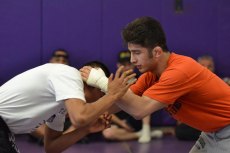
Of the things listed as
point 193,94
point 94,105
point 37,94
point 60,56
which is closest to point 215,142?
point 193,94

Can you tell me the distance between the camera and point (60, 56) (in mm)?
6598

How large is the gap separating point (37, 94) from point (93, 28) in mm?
4500

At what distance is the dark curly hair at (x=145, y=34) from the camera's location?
269 centimetres

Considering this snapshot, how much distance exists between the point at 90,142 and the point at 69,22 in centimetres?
216

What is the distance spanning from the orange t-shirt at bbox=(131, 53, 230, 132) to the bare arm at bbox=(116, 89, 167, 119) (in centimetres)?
4

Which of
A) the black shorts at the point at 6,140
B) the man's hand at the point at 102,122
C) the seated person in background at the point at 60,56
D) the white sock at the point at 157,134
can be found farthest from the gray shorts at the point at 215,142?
the seated person in background at the point at 60,56

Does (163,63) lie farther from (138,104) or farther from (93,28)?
(93,28)

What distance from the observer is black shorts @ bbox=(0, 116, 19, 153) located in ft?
8.36

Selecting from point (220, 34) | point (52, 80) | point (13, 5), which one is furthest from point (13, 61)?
point (52, 80)

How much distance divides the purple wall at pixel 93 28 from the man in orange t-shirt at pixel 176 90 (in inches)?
160

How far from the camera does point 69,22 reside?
6.88 metres

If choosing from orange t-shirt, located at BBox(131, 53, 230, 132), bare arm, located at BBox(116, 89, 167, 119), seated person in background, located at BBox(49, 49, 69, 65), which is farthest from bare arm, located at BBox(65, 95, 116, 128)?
seated person in background, located at BBox(49, 49, 69, 65)

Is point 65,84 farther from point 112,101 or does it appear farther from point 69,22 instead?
point 69,22

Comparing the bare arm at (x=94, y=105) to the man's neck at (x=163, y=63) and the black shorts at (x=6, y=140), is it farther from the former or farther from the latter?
the black shorts at (x=6, y=140)
